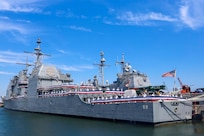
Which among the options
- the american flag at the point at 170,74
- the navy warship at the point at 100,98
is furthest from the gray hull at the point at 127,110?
the american flag at the point at 170,74

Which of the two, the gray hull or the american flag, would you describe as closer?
the gray hull

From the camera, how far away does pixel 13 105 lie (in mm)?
62719

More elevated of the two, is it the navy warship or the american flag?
the american flag

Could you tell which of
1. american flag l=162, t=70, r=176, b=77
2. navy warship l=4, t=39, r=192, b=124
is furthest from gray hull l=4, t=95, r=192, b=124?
american flag l=162, t=70, r=176, b=77

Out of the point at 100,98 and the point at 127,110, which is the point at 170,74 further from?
the point at 100,98

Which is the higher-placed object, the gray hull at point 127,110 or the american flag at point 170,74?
the american flag at point 170,74

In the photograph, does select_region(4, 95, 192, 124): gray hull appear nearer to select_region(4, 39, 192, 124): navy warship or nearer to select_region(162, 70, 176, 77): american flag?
select_region(4, 39, 192, 124): navy warship

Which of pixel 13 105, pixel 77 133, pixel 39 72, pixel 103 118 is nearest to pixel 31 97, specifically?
pixel 39 72

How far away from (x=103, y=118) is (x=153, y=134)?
1180cm

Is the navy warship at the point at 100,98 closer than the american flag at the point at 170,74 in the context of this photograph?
Yes

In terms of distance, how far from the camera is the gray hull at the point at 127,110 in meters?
26.9

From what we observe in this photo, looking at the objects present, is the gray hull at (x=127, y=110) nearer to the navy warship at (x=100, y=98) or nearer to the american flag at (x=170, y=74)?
the navy warship at (x=100, y=98)

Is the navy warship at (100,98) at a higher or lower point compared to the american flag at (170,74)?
lower

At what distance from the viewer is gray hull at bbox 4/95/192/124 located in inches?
1058
